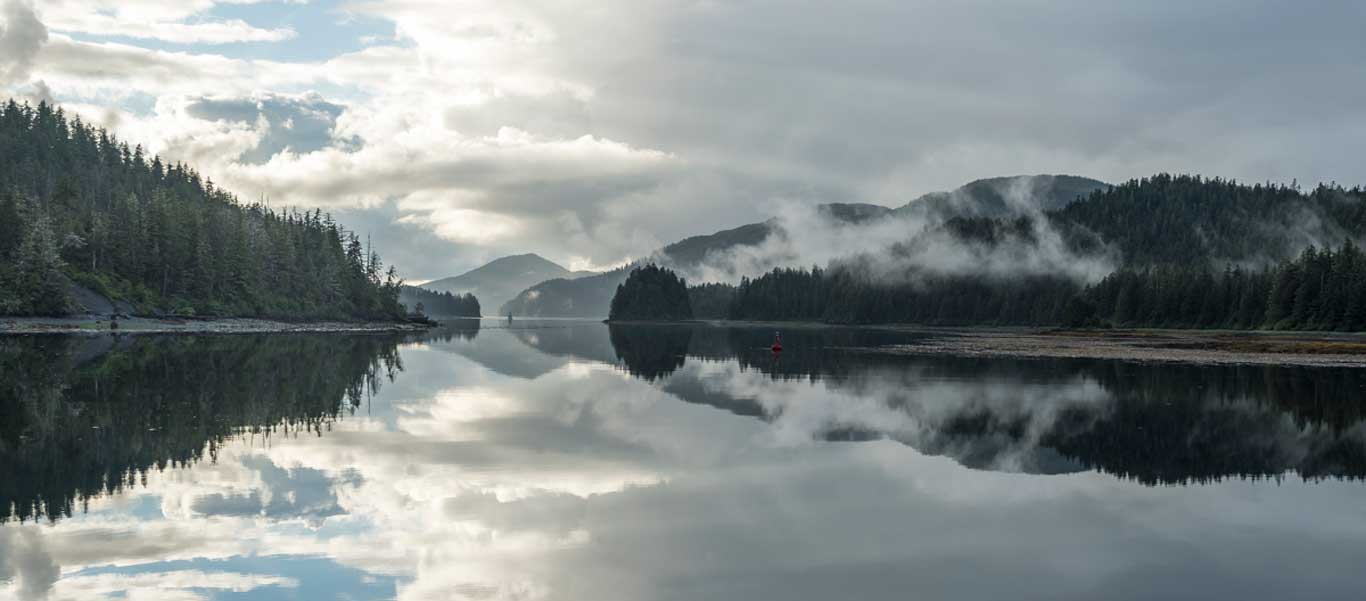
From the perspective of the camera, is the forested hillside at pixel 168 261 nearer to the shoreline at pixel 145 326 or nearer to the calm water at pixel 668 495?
the shoreline at pixel 145 326

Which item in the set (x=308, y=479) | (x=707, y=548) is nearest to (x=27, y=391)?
(x=308, y=479)

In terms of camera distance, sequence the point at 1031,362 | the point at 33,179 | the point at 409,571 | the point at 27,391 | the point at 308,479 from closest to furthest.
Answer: the point at 409,571 → the point at 308,479 → the point at 27,391 → the point at 1031,362 → the point at 33,179

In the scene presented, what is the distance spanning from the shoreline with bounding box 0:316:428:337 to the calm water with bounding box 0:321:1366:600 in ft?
229

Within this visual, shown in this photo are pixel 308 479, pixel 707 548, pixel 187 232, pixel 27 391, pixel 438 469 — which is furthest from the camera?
pixel 187 232

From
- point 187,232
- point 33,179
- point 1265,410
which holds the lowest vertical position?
point 1265,410

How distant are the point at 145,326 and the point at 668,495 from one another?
11658cm

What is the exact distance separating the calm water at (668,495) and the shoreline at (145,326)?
229ft

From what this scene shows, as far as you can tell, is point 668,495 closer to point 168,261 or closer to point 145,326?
point 145,326

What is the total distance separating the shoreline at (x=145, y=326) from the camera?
9944cm

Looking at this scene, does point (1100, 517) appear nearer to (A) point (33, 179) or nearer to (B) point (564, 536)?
(B) point (564, 536)

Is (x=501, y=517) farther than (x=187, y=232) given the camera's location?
No

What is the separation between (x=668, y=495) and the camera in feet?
63.3

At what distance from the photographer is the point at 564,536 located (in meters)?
15.6

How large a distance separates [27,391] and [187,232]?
12201 centimetres
